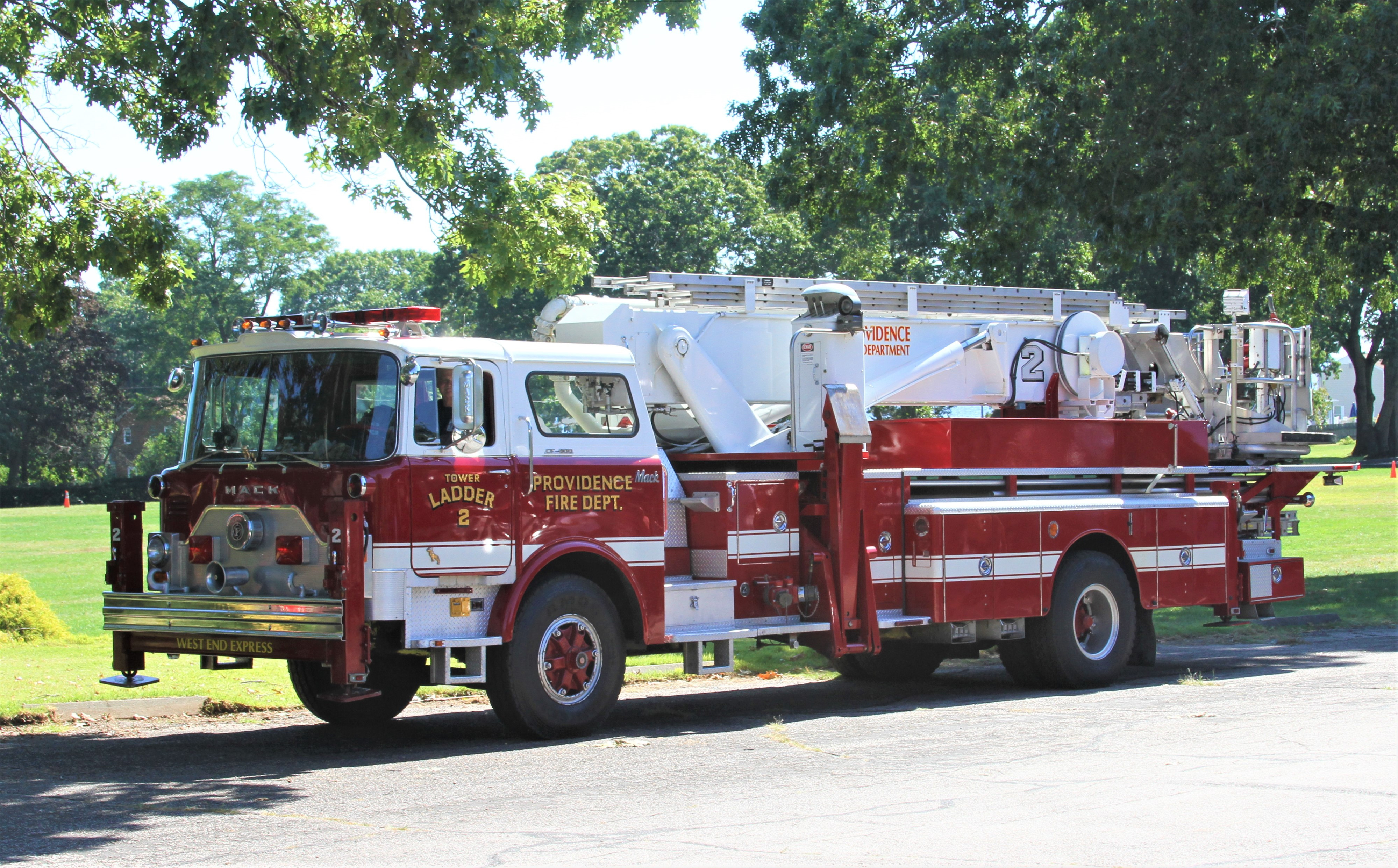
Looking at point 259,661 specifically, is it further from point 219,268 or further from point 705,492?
point 219,268

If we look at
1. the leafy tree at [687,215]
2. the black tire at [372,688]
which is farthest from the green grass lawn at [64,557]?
the leafy tree at [687,215]

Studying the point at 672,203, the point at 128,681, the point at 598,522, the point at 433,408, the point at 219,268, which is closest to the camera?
the point at 433,408

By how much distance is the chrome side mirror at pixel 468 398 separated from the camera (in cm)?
961

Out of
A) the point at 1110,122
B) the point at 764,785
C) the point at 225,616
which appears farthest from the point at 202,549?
the point at 1110,122

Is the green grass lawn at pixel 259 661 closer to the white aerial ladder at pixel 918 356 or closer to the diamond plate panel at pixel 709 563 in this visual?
the white aerial ladder at pixel 918 356

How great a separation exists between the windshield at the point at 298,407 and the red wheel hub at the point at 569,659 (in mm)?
1749

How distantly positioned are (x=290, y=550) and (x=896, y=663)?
21.3 ft

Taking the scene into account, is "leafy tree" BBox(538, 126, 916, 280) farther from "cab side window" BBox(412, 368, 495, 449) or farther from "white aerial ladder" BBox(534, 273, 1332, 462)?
"cab side window" BBox(412, 368, 495, 449)

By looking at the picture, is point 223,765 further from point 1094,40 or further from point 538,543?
point 1094,40

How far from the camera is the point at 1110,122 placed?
1981 centimetres

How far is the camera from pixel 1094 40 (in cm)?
2033

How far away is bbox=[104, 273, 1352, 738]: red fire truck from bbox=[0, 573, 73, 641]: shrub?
5.41 metres

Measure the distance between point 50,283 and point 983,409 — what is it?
8.92m

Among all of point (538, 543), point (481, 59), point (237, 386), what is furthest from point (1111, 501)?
point (237, 386)
